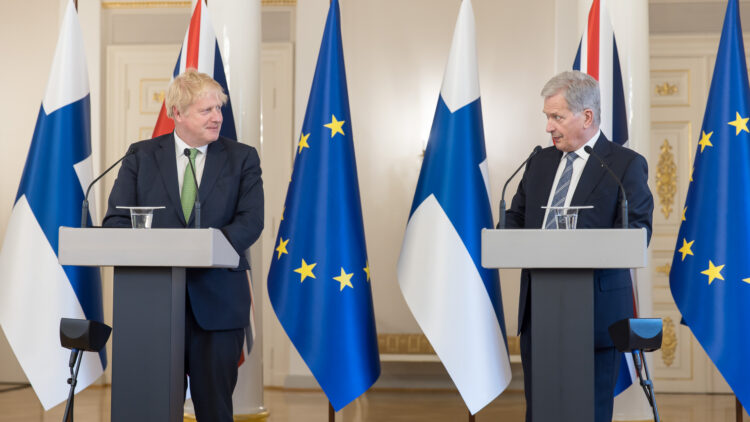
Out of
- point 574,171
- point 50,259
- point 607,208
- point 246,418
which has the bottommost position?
point 246,418

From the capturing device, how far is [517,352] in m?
5.96

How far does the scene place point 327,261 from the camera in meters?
3.64

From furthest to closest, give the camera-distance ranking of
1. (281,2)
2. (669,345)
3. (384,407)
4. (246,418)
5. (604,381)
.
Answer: (281,2) < (669,345) < (384,407) < (246,418) < (604,381)

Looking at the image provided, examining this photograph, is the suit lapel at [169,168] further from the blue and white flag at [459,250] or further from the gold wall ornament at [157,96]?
the gold wall ornament at [157,96]

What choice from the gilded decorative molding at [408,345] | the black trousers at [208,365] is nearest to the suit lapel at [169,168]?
the black trousers at [208,365]

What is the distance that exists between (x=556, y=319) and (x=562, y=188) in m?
0.62

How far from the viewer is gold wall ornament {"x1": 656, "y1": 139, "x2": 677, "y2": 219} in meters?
6.02

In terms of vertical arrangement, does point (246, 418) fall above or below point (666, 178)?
below

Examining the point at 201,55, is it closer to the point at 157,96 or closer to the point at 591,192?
the point at 591,192

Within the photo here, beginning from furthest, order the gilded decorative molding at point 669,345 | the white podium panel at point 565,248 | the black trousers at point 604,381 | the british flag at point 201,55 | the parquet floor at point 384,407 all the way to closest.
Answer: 1. the gilded decorative molding at point 669,345
2. the parquet floor at point 384,407
3. the british flag at point 201,55
4. the black trousers at point 604,381
5. the white podium panel at point 565,248

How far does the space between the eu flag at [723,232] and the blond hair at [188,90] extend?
214 cm

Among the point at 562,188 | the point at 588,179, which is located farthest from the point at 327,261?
the point at 588,179

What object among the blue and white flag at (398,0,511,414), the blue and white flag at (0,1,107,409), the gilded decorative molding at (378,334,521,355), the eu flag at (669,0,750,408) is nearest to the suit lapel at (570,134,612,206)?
the blue and white flag at (398,0,511,414)

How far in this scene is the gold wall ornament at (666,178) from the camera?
6.02m
